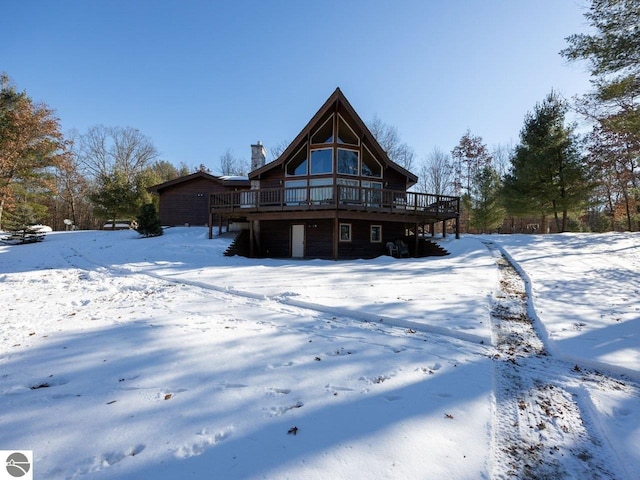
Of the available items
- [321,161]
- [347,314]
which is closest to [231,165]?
[321,161]

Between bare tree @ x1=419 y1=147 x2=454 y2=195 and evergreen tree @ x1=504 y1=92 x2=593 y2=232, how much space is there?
13108mm

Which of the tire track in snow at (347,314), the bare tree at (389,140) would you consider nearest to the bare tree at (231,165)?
the bare tree at (389,140)

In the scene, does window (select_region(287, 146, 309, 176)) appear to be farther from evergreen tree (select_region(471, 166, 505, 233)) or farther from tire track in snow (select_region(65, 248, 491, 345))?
evergreen tree (select_region(471, 166, 505, 233))

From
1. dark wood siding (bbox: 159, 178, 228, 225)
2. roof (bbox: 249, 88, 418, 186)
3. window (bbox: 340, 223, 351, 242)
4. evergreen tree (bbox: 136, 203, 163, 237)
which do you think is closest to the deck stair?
roof (bbox: 249, 88, 418, 186)

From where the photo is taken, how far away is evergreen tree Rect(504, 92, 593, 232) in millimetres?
19859

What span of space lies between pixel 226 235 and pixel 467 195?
21464 mm

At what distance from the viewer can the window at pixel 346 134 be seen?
15000mm

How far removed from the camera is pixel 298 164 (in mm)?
15852

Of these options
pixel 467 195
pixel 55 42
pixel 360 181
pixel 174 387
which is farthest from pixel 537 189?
pixel 55 42

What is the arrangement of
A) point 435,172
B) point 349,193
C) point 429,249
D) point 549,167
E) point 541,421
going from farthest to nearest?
point 435,172 < point 549,167 < point 429,249 < point 349,193 < point 541,421

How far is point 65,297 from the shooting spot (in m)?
6.51

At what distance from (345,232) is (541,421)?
12590 mm

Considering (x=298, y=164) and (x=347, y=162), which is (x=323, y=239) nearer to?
(x=347, y=162)

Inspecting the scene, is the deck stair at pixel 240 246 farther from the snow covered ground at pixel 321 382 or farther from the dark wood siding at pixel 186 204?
the dark wood siding at pixel 186 204
